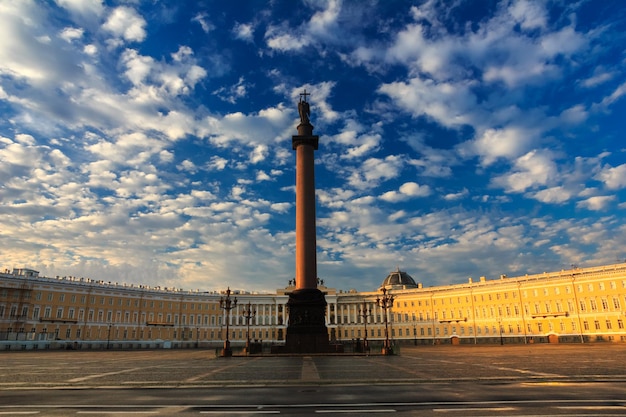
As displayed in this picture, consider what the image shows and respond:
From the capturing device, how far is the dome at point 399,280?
444 feet

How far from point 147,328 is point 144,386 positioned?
97444 mm

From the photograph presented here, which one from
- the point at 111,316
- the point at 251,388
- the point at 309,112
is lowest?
the point at 251,388

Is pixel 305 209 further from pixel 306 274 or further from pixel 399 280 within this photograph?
pixel 399 280

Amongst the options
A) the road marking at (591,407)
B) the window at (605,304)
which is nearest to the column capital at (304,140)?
the road marking at (591,407)

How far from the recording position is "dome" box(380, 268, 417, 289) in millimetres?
135300

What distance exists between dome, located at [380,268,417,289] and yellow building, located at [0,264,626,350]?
2.37ft

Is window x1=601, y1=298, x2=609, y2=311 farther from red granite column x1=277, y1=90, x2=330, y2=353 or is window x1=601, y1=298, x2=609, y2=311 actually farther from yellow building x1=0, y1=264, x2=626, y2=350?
red granite column x1=277, y1=90, x2=330, y2=353

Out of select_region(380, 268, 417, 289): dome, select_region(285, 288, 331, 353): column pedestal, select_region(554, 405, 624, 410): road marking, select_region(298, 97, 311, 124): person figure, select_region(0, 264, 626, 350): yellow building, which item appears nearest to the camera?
select_region(554, 405, 624, 410): road marking

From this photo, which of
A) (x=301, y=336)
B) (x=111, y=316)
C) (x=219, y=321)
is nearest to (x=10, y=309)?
(x=111, y=316)

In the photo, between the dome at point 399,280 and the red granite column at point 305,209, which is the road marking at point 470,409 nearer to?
the red granite column at point 305,209

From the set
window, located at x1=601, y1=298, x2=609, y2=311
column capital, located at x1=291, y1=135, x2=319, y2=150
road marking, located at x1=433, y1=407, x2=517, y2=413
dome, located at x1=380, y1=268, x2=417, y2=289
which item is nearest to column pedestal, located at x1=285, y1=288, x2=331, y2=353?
column capital, located at x1=291, y1=135, x2=319, y2=150

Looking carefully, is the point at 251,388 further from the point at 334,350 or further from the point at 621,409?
the point at 334,350

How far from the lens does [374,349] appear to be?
4731 cm

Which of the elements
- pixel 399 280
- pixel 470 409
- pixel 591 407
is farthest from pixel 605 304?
pixel 470 409
